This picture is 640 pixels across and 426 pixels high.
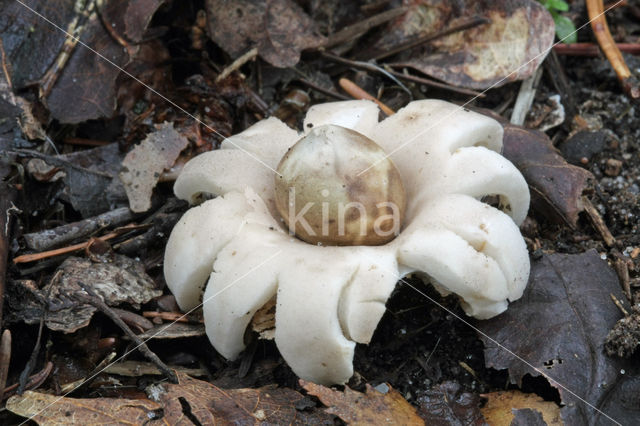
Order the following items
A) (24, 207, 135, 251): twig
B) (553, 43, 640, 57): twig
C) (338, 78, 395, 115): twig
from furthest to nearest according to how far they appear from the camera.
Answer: (553, 43, 640, 57): twig → (338, 78, 395, 115): twig → (24, 207, 135, 251): twig

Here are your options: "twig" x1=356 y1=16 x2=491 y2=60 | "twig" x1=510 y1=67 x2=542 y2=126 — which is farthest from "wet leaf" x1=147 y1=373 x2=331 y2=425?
"twig" x1=356 y1=16 x2=491 y2=60

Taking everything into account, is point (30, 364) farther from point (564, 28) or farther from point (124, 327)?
point (564, 28)

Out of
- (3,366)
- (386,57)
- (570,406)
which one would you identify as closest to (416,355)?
(570,406)

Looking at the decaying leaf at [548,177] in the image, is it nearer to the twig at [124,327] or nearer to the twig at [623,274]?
the twig at [623,274]

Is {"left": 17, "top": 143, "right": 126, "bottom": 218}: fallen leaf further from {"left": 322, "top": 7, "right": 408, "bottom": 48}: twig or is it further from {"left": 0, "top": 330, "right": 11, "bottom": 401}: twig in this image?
{"left": 322, "top": 7, "right": 408, "bottom": 48}: twig

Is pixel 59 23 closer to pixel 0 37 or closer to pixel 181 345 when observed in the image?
pixel 0 37

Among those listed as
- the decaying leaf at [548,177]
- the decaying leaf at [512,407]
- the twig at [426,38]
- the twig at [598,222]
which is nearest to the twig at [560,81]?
the twig at [426,38]

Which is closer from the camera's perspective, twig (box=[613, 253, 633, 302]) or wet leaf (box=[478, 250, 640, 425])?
wet leaf (box=[478, 250, 640, 425])
